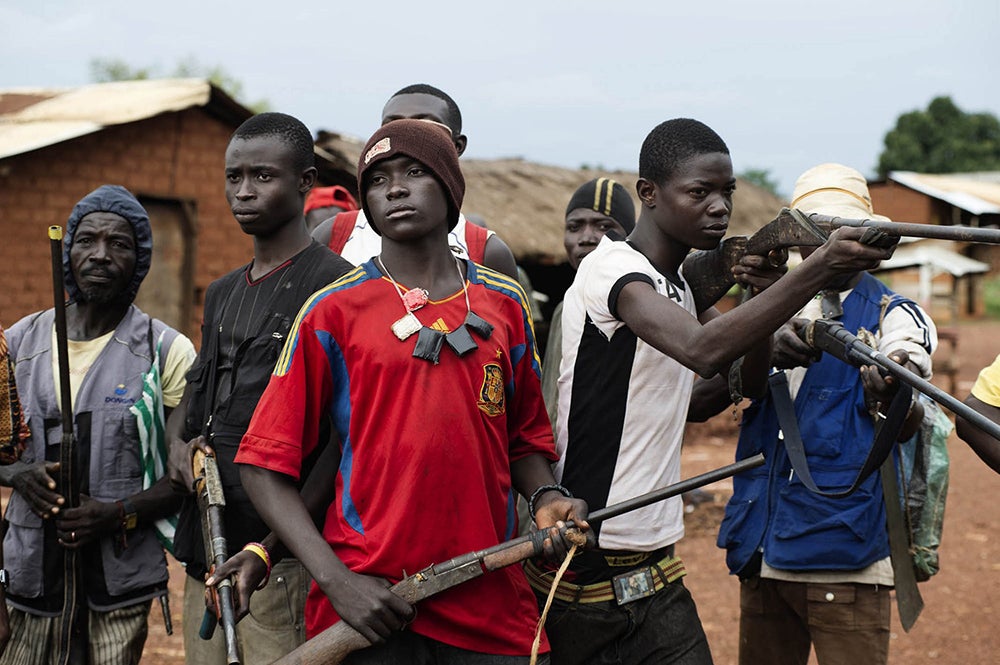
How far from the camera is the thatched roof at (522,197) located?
12.9m

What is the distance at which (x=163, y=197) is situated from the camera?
11.0 meters

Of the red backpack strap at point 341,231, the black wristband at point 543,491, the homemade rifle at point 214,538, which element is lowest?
the homemade rifle at point 214,538

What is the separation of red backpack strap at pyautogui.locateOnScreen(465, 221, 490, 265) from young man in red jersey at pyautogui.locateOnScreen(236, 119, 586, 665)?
1.29 m

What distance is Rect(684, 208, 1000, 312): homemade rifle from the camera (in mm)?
2119

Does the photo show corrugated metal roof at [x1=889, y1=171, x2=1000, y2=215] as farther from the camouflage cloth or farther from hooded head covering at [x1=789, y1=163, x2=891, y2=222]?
the camouflage cloth

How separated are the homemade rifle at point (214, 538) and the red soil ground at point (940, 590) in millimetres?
3277

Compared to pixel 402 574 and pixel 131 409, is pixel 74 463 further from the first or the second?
pixel 402 574

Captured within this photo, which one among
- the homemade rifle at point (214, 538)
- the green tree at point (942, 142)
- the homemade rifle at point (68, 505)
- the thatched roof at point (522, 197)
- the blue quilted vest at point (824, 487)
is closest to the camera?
the homemade rifle at point (214, 538)

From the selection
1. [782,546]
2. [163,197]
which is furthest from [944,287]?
[782,546]

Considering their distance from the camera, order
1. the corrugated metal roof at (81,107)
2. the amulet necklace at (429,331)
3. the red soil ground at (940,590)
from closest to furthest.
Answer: the amulet necklace at (429,331), the red soil ground at (940,590), the corrugated metal roof at (81,107)

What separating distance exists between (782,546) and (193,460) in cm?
200

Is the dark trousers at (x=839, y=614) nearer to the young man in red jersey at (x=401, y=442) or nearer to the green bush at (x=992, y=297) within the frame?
the young man in red jersey at (x=401, y=442)

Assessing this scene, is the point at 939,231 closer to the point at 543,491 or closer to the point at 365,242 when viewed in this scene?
the point at 543,491

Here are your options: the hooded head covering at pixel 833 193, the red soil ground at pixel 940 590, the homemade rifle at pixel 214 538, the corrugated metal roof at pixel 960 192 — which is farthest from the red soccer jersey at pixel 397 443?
the corrugated metal roof at pixel 960 192
